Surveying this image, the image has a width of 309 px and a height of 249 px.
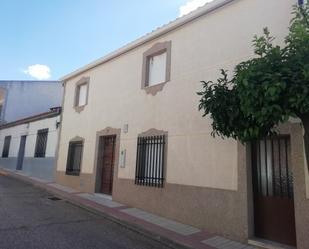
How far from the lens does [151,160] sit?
8.38m

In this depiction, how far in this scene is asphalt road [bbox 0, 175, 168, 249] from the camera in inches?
211

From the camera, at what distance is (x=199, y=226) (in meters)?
6.65

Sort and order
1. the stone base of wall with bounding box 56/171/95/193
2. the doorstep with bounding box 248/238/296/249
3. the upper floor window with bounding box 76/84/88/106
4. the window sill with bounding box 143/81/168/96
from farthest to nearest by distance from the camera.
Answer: the upper floor window with bounding box 76/84/88/106 → the stone base of wall with bounding box 56/171/95/193 → the window sill with bounding box 143/81/168/96 → the doorstep with bounding box 248/238/296/249

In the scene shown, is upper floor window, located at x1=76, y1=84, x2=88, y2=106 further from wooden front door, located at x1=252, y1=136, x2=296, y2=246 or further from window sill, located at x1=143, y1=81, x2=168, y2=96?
wooden front door, located at x1=252, y1=136, x2=296, y2=246

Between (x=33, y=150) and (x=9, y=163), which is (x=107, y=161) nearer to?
(x=33, y=150)

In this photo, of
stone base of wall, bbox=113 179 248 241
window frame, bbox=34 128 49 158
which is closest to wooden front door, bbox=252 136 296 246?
stone base of wall, bbox=113 179 248 241

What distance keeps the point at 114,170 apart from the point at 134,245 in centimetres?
425

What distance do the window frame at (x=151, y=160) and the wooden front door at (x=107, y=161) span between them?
6.11ft

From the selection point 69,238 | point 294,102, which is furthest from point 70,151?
point 294,102

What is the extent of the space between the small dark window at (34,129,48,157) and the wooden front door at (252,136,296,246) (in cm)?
1176

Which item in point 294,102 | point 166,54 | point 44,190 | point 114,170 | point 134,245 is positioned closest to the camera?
point 294,102

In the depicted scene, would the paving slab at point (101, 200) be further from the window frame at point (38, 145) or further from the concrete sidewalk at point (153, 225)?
the window frame at point (38, 145)

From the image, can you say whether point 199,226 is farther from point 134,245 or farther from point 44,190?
point 44,190

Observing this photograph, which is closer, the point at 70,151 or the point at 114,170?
the point at 114,170
